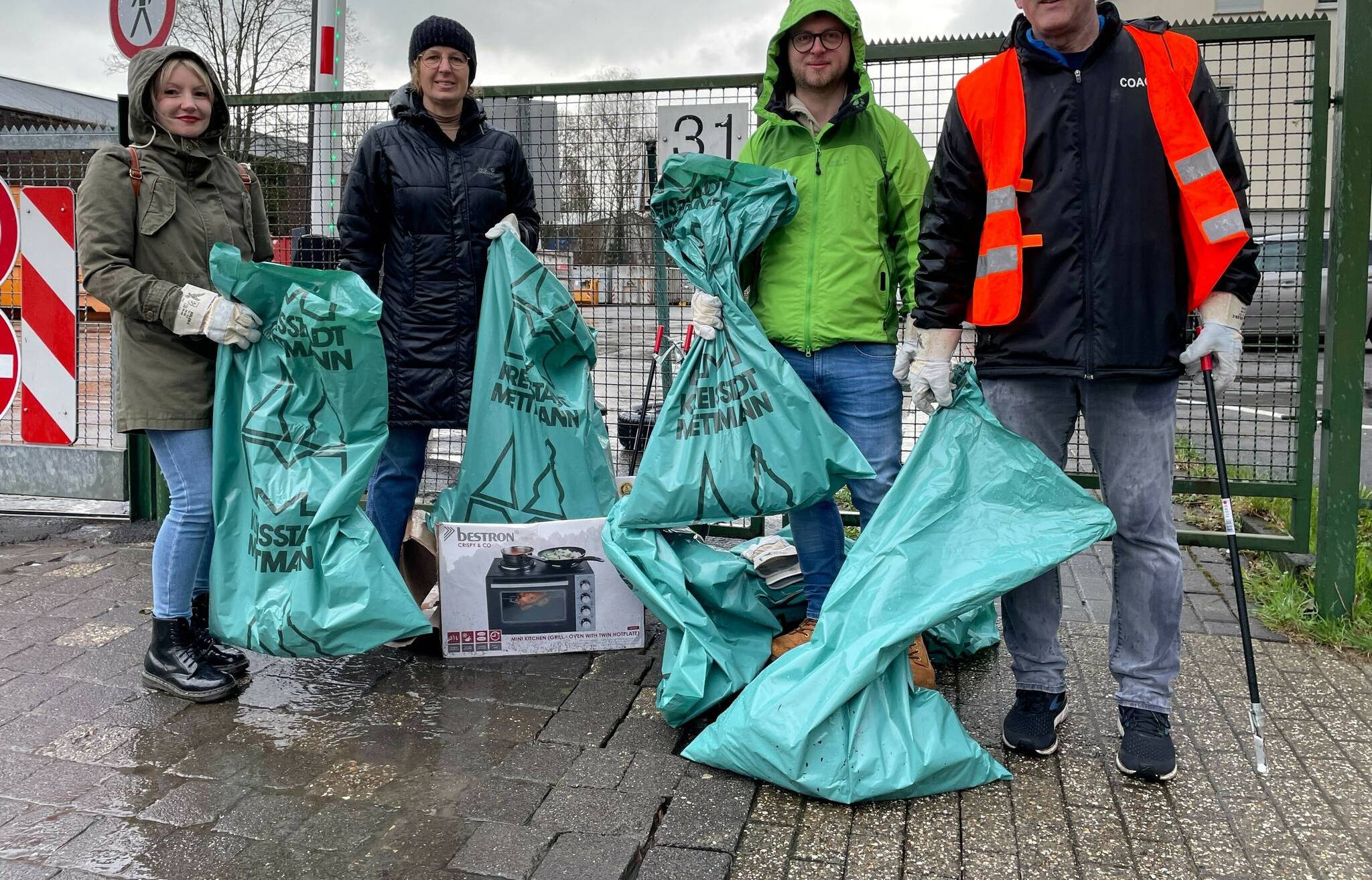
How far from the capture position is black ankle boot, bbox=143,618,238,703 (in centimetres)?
336

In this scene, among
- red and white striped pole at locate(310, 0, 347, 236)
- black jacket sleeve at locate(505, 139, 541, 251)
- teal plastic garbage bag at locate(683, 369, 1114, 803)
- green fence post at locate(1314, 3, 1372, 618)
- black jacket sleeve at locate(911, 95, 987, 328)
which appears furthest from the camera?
red and white striped pole at locate(310, 0, 347, 236)

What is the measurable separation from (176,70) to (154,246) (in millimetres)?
540

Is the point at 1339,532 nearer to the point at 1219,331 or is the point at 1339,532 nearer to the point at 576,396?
the point at 1219,331

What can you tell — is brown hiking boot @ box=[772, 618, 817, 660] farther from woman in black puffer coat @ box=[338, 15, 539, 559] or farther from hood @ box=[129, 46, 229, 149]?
hood @ box=[129, 46, 229, 149]

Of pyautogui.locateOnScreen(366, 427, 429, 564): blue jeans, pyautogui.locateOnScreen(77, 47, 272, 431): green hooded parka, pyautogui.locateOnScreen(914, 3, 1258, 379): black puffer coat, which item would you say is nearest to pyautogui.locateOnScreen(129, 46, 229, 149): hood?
pyautogui.locateOnScreen(77, 47, 272, 431): green hooded parka

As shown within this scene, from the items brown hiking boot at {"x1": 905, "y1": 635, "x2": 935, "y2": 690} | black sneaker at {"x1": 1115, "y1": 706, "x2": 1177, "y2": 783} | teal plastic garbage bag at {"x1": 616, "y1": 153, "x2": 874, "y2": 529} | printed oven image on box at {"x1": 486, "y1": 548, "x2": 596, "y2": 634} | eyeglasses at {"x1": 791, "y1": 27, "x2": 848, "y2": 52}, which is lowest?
black sneaker at {"x1": 1115, "y1": 706, "x2": 1177, "y2": 783}

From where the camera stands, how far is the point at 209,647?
3.54 m

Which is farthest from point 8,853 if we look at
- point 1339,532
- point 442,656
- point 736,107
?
point 1339,532

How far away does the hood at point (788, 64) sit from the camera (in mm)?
3240

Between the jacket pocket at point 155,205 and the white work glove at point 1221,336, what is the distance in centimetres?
295

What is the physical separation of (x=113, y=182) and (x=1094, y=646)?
11.6 ft

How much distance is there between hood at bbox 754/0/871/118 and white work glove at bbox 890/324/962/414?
795 mm

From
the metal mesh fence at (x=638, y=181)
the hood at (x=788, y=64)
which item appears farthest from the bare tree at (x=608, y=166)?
the hood at (x=788, y=64)

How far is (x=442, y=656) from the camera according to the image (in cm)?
376
